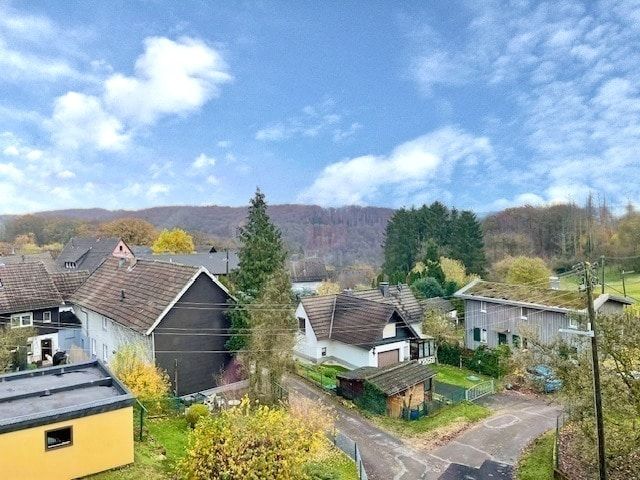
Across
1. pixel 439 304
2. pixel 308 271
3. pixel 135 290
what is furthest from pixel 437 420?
pixel 308 271

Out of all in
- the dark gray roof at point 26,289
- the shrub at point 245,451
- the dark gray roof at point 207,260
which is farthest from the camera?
the dark gray roof at point 207,260

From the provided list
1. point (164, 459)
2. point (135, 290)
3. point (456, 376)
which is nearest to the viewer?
point (164, 459)

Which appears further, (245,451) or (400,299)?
(400,299)

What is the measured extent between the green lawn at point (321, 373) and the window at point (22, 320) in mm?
18647

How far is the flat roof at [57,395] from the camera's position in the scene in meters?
14.1

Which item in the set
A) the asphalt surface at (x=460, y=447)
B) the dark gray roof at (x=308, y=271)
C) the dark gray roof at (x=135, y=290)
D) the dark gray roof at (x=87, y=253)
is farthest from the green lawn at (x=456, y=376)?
the dark gray roof at (x=87, y=253)

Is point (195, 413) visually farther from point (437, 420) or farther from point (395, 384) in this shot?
point (437, 420)

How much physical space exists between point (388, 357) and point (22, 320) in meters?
26.0

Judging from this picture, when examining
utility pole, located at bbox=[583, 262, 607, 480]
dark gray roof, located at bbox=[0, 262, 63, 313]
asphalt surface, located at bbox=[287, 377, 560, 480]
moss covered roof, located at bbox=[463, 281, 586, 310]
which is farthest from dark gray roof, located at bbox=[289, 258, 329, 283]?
utility pole, located at bbox=[583, 262, 607, 480]

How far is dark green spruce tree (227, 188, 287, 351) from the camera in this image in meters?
29.4

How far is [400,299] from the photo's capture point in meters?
46.0

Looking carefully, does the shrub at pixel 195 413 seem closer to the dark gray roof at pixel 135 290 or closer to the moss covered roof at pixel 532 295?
the dark gray roof at pixel 135 290

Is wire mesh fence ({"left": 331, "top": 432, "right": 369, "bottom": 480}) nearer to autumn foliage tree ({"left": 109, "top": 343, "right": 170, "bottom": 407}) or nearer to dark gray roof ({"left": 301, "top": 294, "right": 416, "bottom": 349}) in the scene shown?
autumn foliage tree ({"left": 109, "top": 343, "right": 170, "bottom": 407})

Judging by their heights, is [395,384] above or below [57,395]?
below
